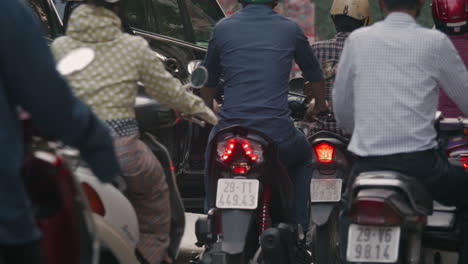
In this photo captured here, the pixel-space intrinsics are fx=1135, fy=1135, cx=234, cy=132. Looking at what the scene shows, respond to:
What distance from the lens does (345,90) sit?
5.15 metres

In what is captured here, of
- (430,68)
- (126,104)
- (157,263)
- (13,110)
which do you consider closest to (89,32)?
(126,104)

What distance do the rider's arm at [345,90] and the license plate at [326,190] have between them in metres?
1.29

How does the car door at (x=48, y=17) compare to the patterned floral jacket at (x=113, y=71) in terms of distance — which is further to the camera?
the car door at (x=48, y=17)

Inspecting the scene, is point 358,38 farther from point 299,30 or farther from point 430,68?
point 299,30

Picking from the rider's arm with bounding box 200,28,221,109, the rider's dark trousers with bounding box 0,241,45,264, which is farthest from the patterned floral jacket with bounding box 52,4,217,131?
the rider's dark trousers with bounding box 0,241,45,264

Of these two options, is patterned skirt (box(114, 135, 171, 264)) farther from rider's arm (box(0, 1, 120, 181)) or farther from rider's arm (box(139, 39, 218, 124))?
rider's arm (box(0, 1, 120, 181))

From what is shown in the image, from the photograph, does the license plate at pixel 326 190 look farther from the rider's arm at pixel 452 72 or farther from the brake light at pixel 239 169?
the rider's arm at pixel 452 72

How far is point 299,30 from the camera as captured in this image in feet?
20.8

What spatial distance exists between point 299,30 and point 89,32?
1.52m

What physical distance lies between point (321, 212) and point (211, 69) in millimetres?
1038

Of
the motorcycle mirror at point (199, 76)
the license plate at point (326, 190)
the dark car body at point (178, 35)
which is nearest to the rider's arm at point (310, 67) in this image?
the license plate at point (326, 190)

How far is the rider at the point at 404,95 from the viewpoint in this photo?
4883 mm

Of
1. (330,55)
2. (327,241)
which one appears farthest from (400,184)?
(330,55)

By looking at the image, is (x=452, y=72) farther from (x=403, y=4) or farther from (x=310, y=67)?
(x=310, y=67)
